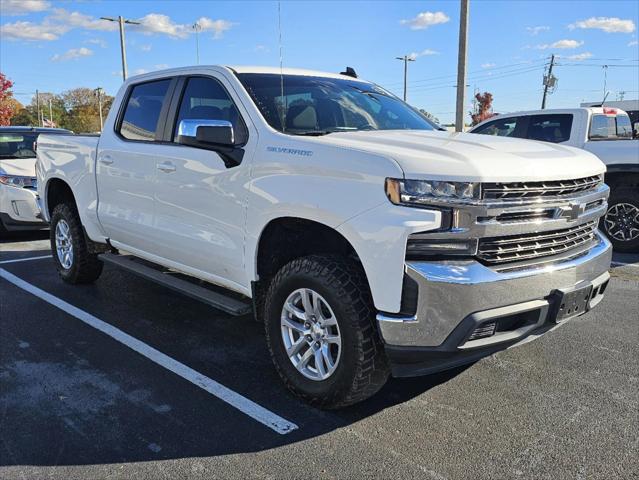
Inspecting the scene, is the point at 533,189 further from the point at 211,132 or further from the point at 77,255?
the point at 77,255

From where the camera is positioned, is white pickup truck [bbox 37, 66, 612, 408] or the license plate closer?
white pickup truck [bbox 37, 66, 612, 408]

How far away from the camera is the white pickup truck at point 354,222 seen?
2771 mm

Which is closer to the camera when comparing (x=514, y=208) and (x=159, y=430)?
(x=514, y=208)

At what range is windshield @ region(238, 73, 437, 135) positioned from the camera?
3.82 metres

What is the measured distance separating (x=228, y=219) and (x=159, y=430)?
138 cm

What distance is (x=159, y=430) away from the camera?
3127mm

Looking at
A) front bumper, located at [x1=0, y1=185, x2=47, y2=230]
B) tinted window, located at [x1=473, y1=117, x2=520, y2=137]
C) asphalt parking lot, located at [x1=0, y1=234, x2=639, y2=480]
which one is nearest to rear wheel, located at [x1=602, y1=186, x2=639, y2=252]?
tinted window, located at [x1=473, y1=117, x2=520, y2=137]

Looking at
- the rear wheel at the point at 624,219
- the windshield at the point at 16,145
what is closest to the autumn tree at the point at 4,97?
the windshield at the point at 16,145

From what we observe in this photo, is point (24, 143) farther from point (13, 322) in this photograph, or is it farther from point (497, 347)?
point (497, 347)

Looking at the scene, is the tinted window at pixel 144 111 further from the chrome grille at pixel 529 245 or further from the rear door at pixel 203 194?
the chrome grille at pixel 529 245

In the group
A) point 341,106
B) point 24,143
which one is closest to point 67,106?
point 24,143

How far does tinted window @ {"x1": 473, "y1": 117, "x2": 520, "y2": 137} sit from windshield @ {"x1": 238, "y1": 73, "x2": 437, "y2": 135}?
15.4 ft

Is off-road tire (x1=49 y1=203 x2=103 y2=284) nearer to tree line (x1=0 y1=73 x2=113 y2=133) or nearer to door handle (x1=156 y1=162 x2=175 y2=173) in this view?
door handle (x1=156 y1=162 x2=175 y2=173)

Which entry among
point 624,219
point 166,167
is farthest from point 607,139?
point 166,167
